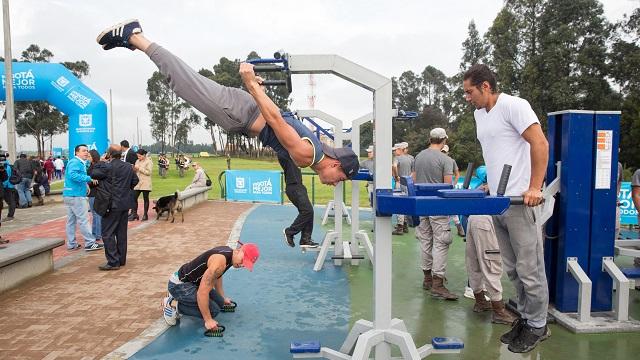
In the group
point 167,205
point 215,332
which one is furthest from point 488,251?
point 167,205

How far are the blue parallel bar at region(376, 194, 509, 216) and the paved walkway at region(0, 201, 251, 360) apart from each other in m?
2.50

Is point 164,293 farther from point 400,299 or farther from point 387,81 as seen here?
point 387,81

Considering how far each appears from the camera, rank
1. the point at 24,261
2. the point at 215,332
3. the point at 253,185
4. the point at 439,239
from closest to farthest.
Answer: the point at 215,332 → the point at 439,239 → the point at 24,261 → the point at 253,185

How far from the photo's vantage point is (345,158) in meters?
2.61

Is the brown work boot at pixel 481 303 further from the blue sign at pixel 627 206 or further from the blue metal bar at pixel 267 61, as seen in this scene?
the blue sign at pixel 627 206

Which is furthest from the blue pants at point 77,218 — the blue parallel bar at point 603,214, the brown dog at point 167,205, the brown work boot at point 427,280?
the blue parallel bar at point 603,214

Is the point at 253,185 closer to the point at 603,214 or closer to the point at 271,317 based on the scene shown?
the point at 271,317

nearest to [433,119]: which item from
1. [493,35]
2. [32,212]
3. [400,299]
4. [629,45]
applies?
[493,35]

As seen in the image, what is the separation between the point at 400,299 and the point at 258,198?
9239 mm

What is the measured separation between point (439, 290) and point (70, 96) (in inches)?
438

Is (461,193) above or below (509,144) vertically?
below

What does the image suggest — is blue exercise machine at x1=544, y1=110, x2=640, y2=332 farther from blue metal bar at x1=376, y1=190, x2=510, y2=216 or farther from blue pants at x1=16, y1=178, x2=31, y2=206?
blue pants at x1=16, y1=178, x2=31, y2=206

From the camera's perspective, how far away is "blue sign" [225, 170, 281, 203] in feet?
42.8

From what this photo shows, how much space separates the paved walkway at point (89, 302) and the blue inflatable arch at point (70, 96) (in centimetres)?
453
